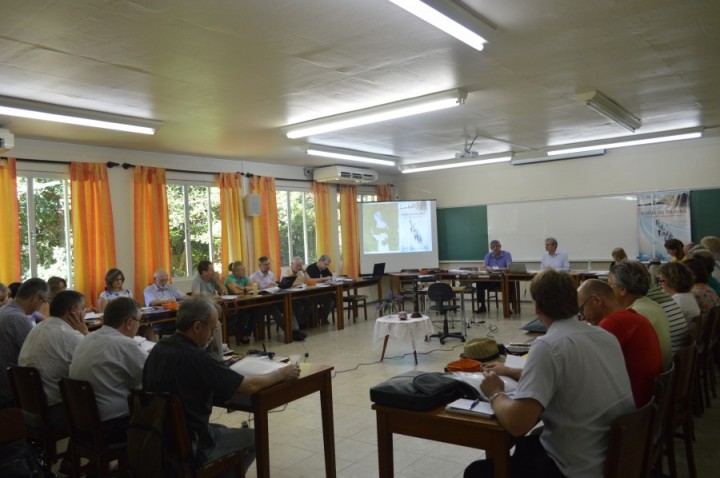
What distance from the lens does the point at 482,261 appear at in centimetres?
1102

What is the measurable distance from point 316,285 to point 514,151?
14.3 ft

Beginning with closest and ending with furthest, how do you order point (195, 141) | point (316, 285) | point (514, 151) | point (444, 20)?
point (444, 20) → point (195, 141) → point (316, 285) → point (514, 151)

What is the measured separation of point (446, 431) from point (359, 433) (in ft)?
6.63

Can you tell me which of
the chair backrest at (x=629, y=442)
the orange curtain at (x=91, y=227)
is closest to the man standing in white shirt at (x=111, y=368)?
the chair backrest at (x=629, y=442)

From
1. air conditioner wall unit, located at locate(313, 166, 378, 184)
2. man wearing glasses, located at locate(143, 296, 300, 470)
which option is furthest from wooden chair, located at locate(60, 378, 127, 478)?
air conditioner wall unit, located at locate(313, 166, 378, 184)

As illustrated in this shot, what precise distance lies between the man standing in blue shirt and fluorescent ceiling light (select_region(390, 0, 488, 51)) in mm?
6370

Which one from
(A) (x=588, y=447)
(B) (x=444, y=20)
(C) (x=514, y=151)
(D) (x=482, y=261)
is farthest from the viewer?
(D) (x=482, y=261)

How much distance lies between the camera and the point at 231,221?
27.9 feet

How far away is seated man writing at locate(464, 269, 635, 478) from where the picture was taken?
1.71 meters

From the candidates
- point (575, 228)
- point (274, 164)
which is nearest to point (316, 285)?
point (274, 164)

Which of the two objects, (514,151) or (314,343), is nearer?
(314,343)

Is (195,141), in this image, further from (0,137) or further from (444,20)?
(444,20)

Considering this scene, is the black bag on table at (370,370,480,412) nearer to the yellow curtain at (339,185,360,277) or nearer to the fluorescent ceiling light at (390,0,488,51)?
the fluorescent ceiling light at (390,0,488,51)

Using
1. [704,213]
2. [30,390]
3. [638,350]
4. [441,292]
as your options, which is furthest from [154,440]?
[704,213]
